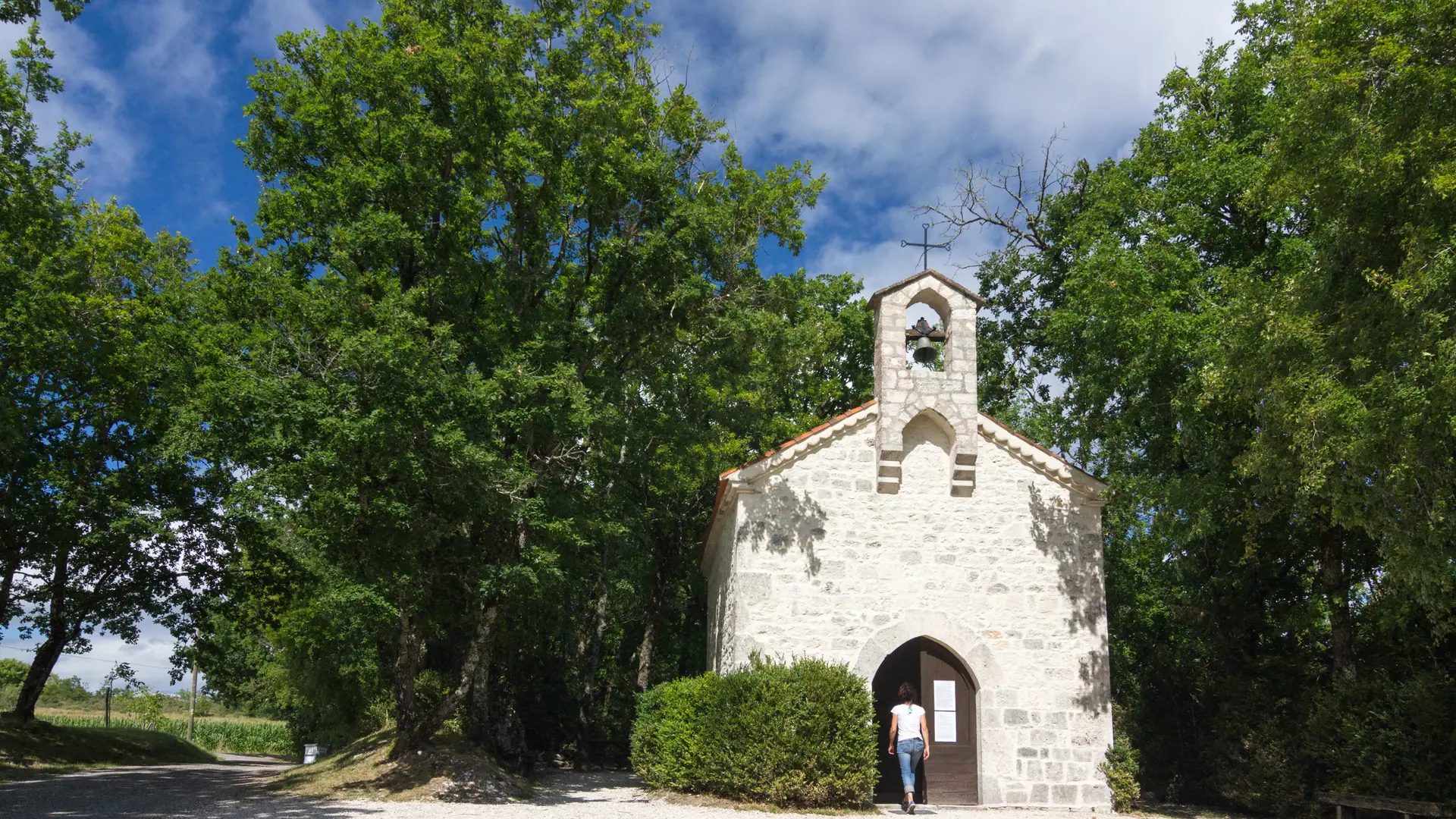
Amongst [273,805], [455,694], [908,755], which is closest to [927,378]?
[908,755]

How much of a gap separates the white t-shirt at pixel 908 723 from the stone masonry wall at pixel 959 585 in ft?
3.76

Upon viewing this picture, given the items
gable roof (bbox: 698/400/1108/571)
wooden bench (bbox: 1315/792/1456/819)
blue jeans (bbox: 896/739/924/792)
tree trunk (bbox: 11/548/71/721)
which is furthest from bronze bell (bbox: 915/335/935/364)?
tree trunk (bbox: 11/548/71/721)

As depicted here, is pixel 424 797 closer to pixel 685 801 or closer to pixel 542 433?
pixel 685 801

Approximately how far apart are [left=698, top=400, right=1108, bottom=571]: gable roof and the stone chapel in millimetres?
27

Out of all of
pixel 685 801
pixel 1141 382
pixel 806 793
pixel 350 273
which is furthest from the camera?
pixel 1141 382

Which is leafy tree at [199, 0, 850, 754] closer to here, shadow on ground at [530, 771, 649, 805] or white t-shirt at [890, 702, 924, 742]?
shadow on ground at [530, 771, 649, 805]

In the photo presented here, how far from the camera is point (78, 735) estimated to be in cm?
2091

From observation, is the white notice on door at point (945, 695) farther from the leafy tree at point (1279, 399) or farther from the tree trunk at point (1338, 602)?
the tree trunk at point (1338, 602)

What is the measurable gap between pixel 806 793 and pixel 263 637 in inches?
984

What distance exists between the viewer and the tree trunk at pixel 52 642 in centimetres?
1934

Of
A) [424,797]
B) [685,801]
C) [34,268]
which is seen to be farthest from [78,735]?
[685,801]

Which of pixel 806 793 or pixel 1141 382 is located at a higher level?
pixel 1141 382

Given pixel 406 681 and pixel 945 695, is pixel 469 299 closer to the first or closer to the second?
pixel 406 681

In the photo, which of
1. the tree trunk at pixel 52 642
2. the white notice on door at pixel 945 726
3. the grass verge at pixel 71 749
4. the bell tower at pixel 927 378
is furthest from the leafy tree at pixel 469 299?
the tree trunk at pixel 52 642
